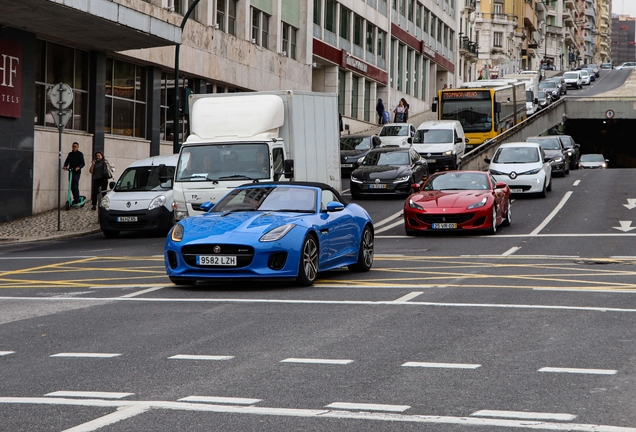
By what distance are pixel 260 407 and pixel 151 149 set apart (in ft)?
102

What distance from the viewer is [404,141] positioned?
153 ft

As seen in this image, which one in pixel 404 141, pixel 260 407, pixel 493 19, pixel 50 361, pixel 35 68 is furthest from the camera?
pixel 493 19

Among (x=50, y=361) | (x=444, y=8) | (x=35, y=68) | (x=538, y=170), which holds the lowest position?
(x=50, y=361)

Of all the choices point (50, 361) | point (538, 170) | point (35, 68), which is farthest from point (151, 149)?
point (50, 361)

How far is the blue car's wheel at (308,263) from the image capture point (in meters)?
13.4

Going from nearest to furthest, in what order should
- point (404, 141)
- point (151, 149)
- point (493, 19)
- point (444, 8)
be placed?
point (151, 149) < point (404, 141) < point (444, 8) < point (493, 19)

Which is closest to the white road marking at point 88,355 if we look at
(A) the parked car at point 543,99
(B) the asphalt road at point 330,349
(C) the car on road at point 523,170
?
(B) the asphalt road at point 330,349

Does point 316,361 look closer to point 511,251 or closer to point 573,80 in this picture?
point 511,251

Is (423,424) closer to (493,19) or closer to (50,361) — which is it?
(50,361)

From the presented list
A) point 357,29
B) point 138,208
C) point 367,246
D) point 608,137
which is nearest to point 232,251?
point 367,246

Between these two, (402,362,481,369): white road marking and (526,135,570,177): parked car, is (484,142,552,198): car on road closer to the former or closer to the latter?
(526,135,570,177): parked car

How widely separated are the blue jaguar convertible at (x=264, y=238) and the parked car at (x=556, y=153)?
2717 centimetres

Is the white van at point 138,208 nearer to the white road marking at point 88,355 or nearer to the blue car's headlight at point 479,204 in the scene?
the blue car's headlight at point 479,204

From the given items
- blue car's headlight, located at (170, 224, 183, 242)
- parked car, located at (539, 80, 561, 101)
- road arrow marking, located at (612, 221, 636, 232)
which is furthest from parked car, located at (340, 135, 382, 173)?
parked car, located at (539, 80, 561, 101)
